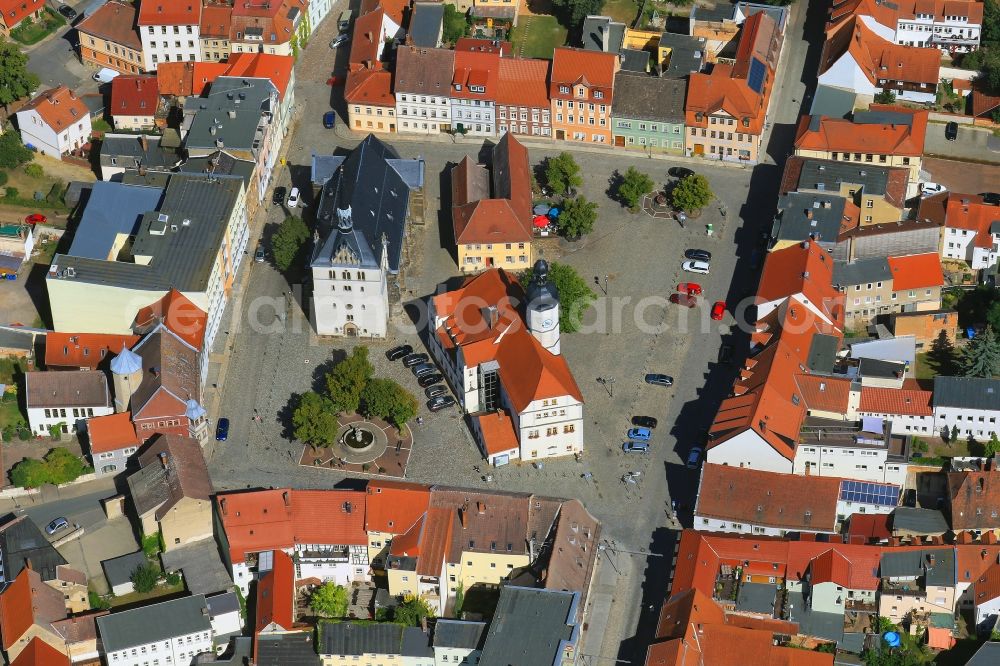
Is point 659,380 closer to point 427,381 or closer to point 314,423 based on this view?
point 427,381

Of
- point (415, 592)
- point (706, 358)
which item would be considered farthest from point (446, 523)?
point (706, 358)

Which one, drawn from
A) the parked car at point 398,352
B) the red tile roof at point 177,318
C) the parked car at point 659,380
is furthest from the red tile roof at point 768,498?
the red tile roof at point 177,318

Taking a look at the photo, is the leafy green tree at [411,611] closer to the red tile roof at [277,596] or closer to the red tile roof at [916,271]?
the red tile roof at [277,596]

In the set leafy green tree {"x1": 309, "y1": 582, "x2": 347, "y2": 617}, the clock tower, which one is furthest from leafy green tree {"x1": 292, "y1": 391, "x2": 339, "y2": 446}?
the clock tower

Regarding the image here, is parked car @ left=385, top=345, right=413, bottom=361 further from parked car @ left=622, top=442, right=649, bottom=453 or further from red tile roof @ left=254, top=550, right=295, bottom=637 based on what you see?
red tile roof @ left=254, top=550, right=295, bottom=637

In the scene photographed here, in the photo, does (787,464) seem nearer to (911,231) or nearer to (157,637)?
(911,231)

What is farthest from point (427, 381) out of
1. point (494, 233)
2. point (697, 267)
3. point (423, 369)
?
point (697, 267)
